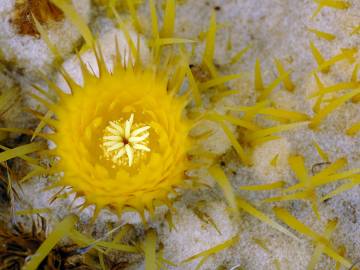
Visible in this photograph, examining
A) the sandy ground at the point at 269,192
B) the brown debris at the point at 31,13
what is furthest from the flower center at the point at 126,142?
the brown debris at the point at 31,13

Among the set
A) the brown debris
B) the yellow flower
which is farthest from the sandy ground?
the yellow flower

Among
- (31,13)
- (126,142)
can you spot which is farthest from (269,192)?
(31,13)

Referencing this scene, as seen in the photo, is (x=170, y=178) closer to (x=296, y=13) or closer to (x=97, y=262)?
(x=97, y=262)

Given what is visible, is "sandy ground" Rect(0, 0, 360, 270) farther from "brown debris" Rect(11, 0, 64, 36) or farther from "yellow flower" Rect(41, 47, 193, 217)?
"yellow flower" Rect(41, 47, 193, 217)

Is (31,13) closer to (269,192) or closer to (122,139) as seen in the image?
(122,139)

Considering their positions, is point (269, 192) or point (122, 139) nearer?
point (122, 139)

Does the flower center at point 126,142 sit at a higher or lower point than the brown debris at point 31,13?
lower

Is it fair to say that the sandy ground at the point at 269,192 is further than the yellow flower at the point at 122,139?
Yes

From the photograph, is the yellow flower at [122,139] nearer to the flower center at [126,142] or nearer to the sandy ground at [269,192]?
the flower center at [126,142]
